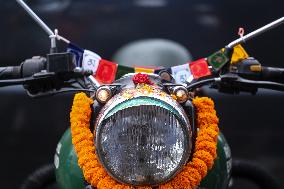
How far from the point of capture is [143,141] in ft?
5.73

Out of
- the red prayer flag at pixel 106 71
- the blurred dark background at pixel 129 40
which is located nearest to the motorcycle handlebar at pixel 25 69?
the red prayer flag at pixel 106 71

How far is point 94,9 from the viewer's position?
17.1ft

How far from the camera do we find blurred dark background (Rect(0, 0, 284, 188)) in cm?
480

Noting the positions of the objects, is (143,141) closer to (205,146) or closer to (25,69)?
(205,146)

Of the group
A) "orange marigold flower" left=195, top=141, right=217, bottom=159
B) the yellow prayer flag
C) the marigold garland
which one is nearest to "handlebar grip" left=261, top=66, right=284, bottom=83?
the yellow prayer flag

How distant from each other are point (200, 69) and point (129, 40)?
9.69ft

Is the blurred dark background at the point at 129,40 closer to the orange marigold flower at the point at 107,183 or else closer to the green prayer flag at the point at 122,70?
the green prayer flag at the point at 122,70

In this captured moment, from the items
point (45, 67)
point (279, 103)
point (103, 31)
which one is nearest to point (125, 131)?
point (45, 67)

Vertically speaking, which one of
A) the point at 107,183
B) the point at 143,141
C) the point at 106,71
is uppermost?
the point at 106,71

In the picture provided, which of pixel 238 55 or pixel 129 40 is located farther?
pixel 129 40

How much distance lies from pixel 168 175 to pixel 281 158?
3.26 metres

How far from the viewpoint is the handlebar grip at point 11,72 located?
2.16 meters

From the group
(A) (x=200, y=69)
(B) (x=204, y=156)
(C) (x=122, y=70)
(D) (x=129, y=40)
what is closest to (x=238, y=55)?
(A) (x=200, y=69)

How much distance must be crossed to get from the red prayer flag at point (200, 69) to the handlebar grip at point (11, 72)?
528 millimetres
